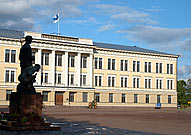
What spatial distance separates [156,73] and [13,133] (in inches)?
2626

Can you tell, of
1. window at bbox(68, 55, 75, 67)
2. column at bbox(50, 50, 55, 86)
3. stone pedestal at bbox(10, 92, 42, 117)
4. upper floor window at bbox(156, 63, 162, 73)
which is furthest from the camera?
upper floor window at bbox(156, 63, 162, 73)

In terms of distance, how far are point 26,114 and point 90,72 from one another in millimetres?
53133

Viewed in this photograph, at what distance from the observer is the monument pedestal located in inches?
688

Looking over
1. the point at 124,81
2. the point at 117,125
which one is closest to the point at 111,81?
the point at 124,81

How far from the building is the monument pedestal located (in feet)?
147

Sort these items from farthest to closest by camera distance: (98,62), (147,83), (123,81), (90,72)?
(147,83) → (123,81) → (98,62) → (90,72)

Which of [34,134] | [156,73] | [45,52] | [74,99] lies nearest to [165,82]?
[156,73]

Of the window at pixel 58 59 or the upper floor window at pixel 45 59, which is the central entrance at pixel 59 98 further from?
the upper floor window at pixel 45 59

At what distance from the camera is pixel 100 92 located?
72.6 m

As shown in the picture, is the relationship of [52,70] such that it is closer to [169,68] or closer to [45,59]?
[45,59]

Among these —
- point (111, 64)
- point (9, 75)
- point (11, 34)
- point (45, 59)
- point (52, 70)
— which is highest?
point (11, 34)

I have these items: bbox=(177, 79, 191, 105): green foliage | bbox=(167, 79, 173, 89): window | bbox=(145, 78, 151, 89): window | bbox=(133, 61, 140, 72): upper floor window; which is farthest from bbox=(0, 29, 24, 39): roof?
bbox=(177, 79, 191, 105): green foliage

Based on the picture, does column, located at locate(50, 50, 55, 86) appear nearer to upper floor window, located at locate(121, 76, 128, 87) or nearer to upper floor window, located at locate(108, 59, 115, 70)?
upper floor window, located at locate(108, 59, 115, 70)

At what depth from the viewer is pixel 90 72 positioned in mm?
70750
